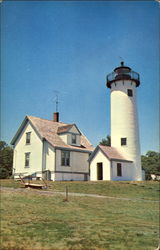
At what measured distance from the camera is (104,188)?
1736cm

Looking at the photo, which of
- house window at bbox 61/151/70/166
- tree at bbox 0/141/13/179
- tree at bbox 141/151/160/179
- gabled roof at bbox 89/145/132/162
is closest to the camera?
gabled roof at bbox 89/145/132/162

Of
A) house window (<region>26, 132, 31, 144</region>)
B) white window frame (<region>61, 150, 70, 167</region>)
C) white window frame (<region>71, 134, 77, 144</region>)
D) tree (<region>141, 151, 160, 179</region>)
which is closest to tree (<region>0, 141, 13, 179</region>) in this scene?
house window (<region>26, 132, 31, 144</region>)

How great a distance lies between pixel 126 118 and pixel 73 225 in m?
19.0

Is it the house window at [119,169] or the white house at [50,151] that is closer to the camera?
the white house at [50,151]

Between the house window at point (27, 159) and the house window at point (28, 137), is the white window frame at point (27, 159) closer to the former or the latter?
the house window at point (27, 159)

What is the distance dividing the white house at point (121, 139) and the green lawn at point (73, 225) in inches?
485

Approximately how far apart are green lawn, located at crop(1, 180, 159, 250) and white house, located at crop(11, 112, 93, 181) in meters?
11.9

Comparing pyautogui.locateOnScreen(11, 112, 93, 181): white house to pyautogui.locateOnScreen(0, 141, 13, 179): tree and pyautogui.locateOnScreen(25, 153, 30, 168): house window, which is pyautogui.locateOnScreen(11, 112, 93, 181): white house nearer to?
pyautogui.locateOnScreen(25, 153, 30, 168): house window

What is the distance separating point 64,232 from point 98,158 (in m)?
18.0

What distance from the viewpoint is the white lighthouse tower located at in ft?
82.0

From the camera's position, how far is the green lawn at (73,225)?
5.43m

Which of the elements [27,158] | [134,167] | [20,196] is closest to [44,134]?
[27,158]

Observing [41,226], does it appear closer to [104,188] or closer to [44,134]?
[104,188]

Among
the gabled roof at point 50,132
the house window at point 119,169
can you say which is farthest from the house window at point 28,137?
the house window at point 119,169
